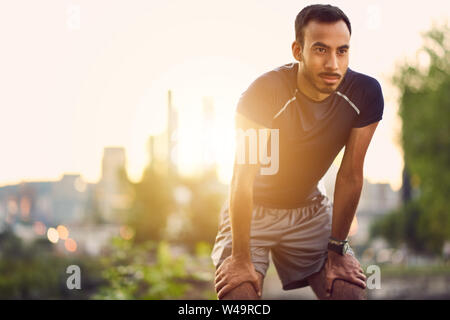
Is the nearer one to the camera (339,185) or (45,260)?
(339,185)

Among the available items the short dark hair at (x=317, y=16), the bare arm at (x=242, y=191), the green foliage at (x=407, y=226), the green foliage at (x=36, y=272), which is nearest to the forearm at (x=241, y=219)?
the bare arm at (x=242, y=191)

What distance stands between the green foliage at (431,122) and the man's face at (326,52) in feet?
51.4

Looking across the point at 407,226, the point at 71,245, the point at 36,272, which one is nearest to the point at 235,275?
the point at 36,272

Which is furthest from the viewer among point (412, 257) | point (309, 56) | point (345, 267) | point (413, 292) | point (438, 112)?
point (412, 257)

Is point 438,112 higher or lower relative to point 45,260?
higher

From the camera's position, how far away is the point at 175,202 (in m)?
16.0

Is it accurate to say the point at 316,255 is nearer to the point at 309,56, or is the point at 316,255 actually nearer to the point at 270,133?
the point at 270,133

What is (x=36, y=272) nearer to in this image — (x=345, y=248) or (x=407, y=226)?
(x=345, y=248)

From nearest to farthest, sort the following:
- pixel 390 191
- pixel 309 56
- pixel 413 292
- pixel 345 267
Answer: pixel 309 56 → pixel 345 267 → pixel 413 292 → pixel 390 191

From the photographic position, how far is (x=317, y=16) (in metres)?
2.55

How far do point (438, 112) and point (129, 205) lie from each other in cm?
998

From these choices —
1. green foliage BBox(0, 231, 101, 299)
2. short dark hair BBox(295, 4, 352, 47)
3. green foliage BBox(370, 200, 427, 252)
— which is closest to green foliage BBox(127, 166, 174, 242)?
green foliage BBox(0, 231, 101, 299)

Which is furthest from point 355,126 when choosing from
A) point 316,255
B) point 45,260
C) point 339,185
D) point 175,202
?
point 175,202

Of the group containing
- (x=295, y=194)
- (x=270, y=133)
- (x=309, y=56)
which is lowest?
(x=295, y=194)
